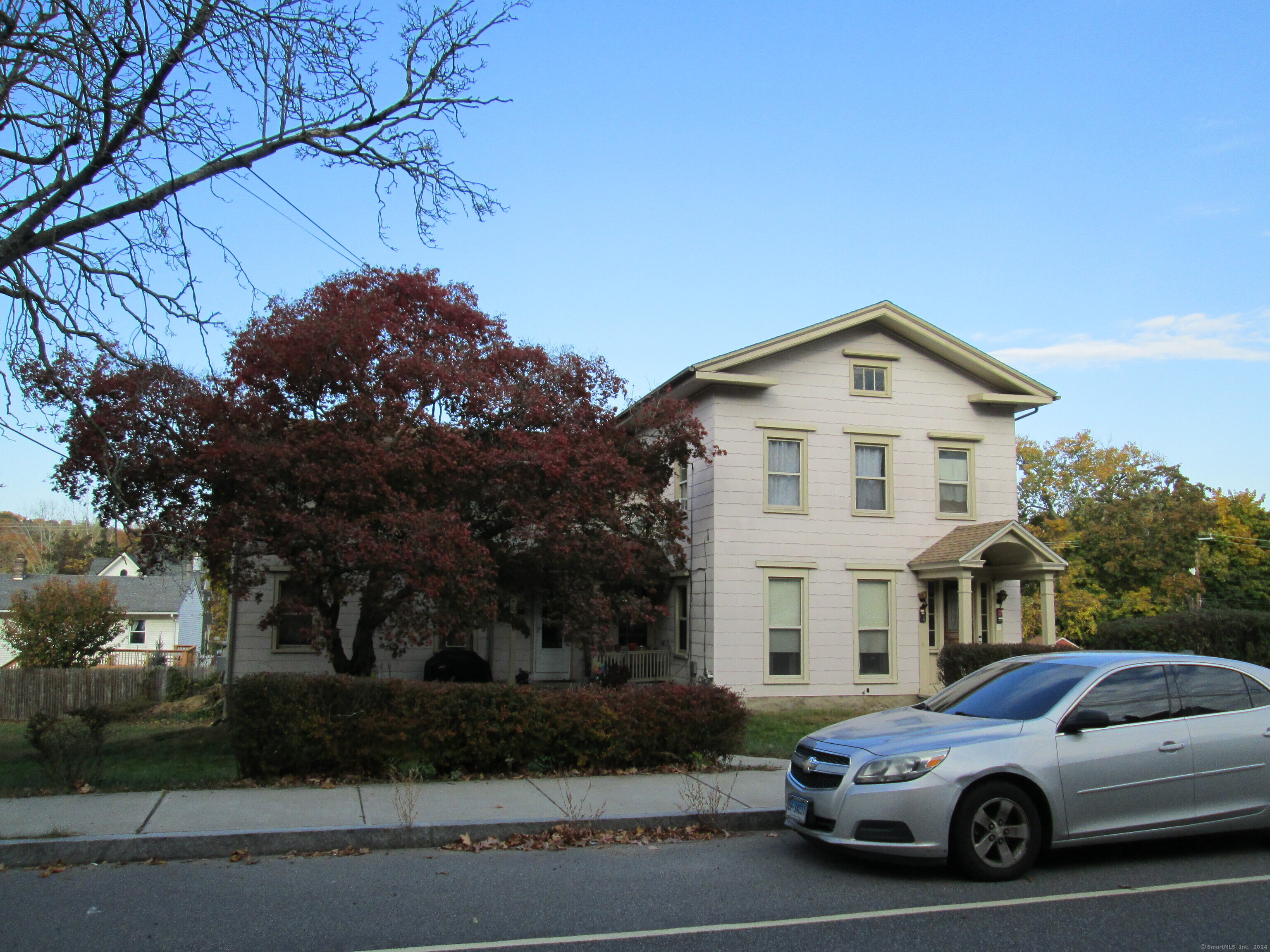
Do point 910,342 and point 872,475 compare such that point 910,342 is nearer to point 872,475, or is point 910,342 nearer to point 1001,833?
point 872,475

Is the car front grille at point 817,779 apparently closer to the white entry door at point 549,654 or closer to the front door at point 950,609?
Answer: the front door at point 950,609

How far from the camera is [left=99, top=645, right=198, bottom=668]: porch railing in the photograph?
32.4 meters

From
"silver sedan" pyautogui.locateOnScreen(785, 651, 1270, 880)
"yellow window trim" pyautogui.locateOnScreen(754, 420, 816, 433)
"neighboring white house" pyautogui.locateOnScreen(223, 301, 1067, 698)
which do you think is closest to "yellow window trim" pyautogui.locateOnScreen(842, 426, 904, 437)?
"neighboring white house" pyautogui.locateOnScreen(223, 301, 1067, 698)

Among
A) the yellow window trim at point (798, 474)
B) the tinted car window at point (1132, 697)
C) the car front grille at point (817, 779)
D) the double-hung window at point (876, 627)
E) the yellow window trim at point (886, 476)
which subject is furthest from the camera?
the yellow window trim at point (886, 476)

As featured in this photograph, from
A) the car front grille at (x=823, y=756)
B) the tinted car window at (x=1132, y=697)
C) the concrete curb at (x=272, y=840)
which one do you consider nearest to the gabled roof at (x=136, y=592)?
the concrete curb at (x=272, y=840)

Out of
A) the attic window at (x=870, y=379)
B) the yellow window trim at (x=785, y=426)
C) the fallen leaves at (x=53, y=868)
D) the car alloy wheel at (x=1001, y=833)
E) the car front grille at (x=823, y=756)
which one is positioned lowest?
the fallen leaves at (x=53, y=868)

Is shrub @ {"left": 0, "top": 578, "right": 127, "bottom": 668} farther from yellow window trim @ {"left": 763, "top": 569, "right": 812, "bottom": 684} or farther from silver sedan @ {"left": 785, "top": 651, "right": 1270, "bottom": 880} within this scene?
silver sedan @ {"left": 785, "top": 651, "right": 1270, "bottom": 880}

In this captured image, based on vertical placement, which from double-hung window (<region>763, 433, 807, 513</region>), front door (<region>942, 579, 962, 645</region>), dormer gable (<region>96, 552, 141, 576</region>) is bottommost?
front door (<region>942, 579, 962, 645</region>)

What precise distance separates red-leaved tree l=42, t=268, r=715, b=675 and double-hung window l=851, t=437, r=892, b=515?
676cm

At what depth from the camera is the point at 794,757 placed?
7.82m

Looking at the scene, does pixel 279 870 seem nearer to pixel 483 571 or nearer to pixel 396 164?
pixel 483 571

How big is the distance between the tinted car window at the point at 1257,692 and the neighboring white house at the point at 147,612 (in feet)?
124

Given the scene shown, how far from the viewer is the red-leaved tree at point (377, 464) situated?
1306cm

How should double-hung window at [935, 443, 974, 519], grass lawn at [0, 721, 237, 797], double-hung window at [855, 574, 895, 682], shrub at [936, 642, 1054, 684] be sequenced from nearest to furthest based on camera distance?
grass lawn at [0, 721, 237, 797] < shrub at [936, 642, 1054, 684] < double-hung window at [855, 574, 895, 682] < double-hung window at [935, 443, 974, 519]
